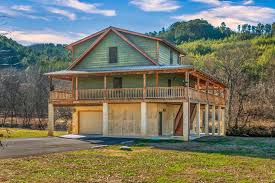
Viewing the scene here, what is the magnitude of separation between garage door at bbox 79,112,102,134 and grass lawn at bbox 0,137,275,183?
18226 mm

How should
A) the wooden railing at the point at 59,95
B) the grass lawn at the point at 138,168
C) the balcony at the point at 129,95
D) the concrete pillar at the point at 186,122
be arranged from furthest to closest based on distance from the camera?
the wooden railing at the point at 59,95 → the balcony at the point at 129,95 → the concrete pillar at the point at 186,122 → the grass lawn at the point at 138,168

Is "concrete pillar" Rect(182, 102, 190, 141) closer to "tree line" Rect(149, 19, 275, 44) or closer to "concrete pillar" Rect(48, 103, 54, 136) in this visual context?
"concrete pillar" Rect(48, 103, 54, 136)

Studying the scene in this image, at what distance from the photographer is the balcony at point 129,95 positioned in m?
32.3

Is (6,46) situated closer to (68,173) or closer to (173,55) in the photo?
(68,173)

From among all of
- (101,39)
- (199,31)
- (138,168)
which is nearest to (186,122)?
(101,39)

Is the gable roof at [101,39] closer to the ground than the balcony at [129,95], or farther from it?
farther from it


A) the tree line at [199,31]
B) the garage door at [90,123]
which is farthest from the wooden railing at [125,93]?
the tree line at [199,31]

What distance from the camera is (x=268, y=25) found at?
164 m

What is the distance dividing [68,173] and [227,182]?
17.1 ft

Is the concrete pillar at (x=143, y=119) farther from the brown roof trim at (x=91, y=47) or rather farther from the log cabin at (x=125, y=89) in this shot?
the brown roof trim at (x=91, y=47)

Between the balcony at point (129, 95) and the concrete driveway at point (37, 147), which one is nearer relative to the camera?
the concrete driveway at point (37, 147)

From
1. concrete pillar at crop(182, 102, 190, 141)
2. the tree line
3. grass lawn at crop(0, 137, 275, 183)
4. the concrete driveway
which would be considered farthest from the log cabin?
the tree line

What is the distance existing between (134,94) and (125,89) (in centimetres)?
85

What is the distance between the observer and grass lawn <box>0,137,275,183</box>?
1328 centimetres
